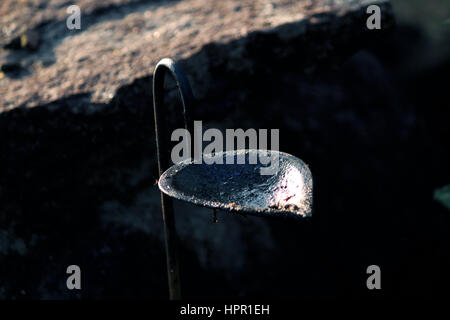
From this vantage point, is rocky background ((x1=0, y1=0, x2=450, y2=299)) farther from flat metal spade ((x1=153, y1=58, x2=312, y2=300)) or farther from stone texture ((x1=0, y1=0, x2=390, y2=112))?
flat metal spade ((x1=153, y1=58, x2=312, y2=300))

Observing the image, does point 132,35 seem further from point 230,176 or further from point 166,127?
point 230,176

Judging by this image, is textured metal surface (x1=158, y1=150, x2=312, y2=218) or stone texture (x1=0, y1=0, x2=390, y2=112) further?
stone texture (x1=0, y1=0, x2=390, y2=112)

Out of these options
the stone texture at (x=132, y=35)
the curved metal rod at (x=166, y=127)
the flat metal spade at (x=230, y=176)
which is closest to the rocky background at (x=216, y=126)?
the stone texture at (x=132, y=35)

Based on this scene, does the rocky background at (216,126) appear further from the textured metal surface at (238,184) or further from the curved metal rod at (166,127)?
the textured metal surface at (238,184)

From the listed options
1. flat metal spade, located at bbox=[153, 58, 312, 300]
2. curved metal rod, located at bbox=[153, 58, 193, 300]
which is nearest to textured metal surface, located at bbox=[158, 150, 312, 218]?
flat metal spade, located at bbox=[153, 58, 312, 300]

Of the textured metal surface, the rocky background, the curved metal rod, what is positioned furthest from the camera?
the rocky background

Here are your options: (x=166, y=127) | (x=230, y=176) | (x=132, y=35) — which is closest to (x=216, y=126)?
(x=132, y=35)
